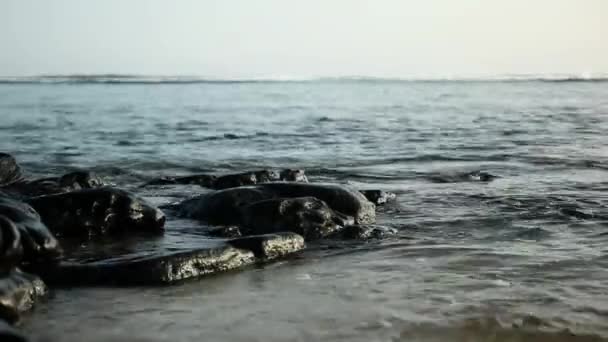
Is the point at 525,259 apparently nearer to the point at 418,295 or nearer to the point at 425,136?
the point at 418,295

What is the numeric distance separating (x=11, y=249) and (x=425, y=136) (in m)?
14.6

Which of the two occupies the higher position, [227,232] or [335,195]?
[335,195]

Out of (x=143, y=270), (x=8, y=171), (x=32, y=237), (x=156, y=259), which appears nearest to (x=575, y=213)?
(x=156, y=259)

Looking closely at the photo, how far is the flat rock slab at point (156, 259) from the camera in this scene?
17.0 feet

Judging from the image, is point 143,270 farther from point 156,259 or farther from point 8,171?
point 8,171

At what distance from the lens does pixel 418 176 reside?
11391 millimetres

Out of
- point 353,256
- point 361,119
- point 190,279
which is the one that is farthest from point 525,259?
point 361,119

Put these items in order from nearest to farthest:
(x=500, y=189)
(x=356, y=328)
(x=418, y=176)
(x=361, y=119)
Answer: (x=356, y=328) < (x=500, y=189) < (x=418, y=176) < (x=361, y=119)

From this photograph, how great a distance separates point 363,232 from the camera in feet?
22.6

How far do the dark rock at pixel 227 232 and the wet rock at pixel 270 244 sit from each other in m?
0.77

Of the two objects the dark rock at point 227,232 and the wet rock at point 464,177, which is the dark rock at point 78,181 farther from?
the wet rock at point 464,177

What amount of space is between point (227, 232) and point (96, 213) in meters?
1.19

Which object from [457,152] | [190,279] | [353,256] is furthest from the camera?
[457,152]

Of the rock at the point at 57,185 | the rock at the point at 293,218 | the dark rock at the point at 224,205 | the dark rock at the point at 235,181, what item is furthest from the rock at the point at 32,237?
the dark rock at the point at 235,181
